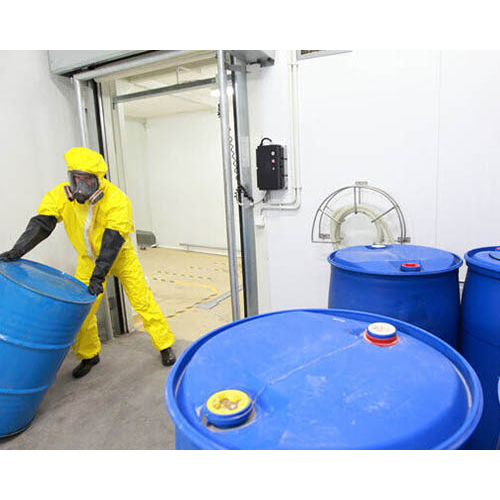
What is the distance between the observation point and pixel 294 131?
237 centimetres

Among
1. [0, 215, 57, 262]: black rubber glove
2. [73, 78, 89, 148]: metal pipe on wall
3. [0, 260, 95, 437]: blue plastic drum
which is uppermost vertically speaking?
[73, 78, 89, 148]: metal pipe on wall

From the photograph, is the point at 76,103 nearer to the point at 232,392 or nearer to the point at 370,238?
the point at 370,238

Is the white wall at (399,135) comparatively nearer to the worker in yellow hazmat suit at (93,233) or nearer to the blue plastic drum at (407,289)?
the blue plastic drum at (407,289)

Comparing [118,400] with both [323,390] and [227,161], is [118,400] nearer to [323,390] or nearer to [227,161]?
[227,161]

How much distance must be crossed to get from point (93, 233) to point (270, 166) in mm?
1157

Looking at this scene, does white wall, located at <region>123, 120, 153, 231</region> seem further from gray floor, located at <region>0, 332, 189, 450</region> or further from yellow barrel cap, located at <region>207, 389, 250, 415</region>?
yellow barrel cap, located at <region>207, 389, 250, 415</region>

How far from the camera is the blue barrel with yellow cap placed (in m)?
0.69

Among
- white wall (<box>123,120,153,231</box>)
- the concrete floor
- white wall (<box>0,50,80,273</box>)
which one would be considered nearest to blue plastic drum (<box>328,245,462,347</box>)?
the concrete floor

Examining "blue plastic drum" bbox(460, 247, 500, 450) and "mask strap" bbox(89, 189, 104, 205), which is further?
"mask strap" bbox(89, 189, 104, 205)

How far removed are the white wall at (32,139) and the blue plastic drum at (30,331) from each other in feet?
2.13

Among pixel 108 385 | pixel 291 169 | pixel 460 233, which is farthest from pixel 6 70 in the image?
pixel 460 233

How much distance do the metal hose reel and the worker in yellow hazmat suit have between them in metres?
1.20

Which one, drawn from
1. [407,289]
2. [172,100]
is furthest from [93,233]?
[172,100]

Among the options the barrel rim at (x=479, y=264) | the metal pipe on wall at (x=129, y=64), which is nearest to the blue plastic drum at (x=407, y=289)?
the barrel rim at (x=479, y=264)
